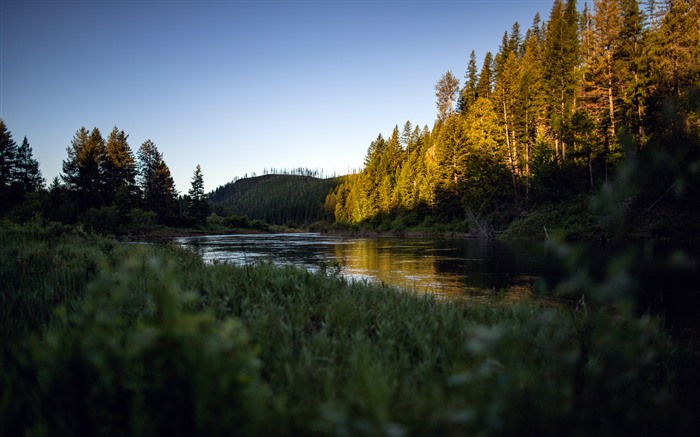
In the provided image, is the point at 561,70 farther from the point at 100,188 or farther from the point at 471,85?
the point at 100,188

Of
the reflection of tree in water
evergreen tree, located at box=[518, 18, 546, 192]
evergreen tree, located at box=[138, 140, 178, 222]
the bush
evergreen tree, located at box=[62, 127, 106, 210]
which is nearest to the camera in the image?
the bush

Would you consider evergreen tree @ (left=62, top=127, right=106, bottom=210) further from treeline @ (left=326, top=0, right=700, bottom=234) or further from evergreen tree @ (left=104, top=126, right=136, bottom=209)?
treeline @ (left=326, top=0, right=700, bottom=234)

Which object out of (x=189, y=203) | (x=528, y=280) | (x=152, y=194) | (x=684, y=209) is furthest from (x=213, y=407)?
(x=189, y=203)

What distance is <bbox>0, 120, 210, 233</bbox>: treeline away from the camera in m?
40.8

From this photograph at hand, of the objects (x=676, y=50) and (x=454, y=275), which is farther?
(x=676, y=50)

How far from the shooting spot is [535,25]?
64.0 m

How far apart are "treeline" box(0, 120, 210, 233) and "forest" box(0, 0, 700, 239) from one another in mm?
186

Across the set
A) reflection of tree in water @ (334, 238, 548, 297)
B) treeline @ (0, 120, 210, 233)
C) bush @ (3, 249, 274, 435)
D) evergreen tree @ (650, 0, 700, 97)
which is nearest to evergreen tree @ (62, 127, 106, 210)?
treeline @ (0, 120, 210, 233)

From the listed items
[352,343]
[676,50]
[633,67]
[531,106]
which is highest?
[531,106]

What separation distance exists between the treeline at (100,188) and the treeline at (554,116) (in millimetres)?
37874

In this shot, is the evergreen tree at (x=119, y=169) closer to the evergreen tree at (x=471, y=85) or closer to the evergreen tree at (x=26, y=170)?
the evergreen tree at (x=26, y=170)

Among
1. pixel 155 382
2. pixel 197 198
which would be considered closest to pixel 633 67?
pixel 155 382

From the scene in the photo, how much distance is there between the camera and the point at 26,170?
4612 centimetres

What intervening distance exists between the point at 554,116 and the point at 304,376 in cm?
4165
